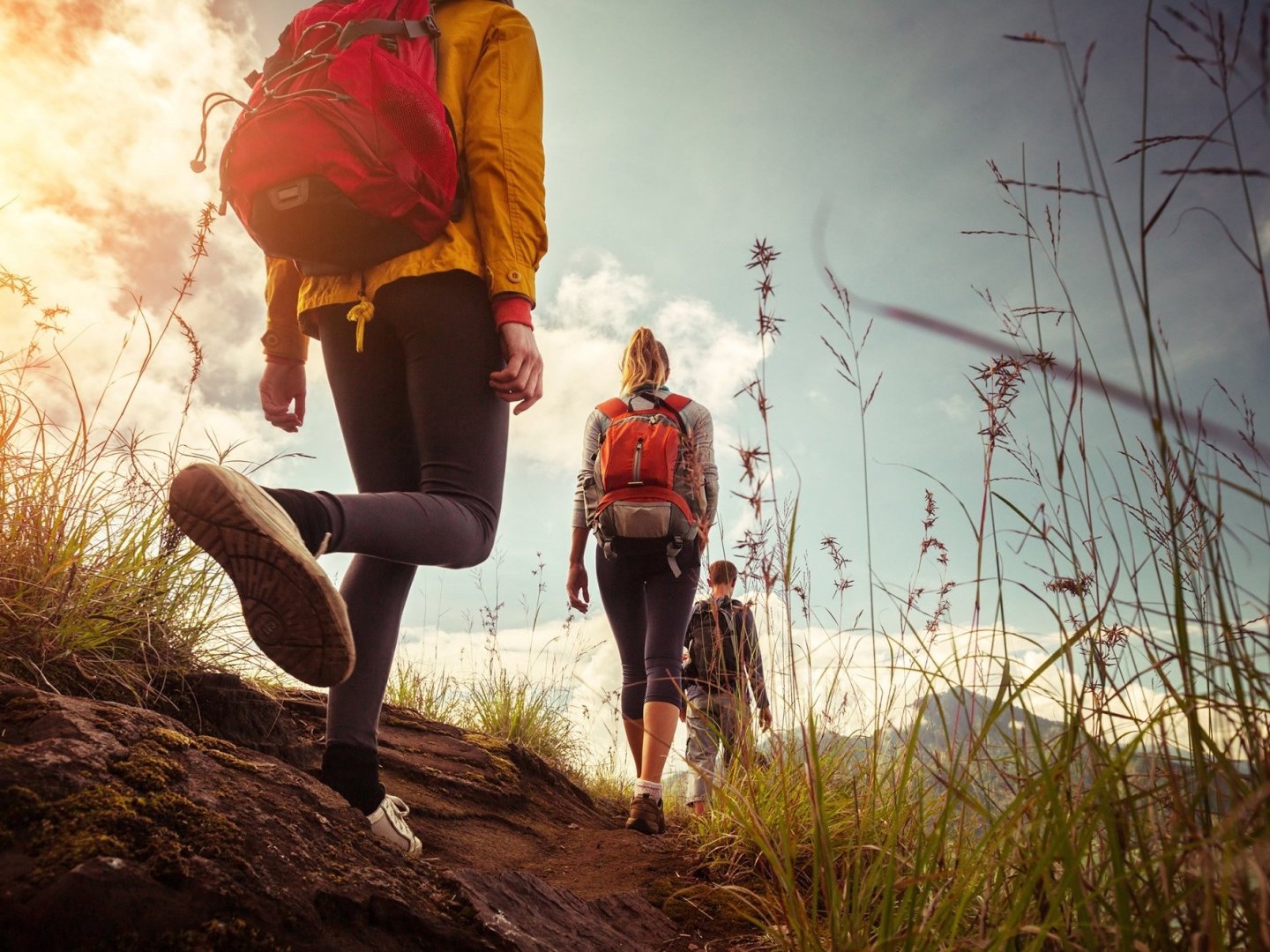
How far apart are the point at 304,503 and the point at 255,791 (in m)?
0.51

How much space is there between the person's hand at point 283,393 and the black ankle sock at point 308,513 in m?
1.03

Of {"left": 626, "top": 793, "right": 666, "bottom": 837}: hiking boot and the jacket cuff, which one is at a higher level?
the jacket cuff

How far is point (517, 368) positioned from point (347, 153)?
608mm

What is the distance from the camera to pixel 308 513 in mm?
1383

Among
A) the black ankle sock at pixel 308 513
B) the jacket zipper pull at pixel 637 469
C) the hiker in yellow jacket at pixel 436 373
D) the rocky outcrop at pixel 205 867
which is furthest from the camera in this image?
the jacket zipper pull at pixel 637 469

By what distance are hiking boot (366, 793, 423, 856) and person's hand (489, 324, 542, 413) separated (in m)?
1.01

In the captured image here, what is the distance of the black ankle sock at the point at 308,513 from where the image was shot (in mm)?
1374

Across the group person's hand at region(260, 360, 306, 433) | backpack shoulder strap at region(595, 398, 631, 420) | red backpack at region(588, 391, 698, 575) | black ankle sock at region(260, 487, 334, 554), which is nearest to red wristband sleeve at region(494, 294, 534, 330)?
black ankle sock at region(260, 487, 334, 554)

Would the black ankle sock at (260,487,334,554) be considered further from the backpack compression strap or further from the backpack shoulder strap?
the backpack shoulder strap

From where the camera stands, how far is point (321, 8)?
2.05 meters

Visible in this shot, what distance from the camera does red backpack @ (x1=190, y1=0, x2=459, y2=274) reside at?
5.67 ft

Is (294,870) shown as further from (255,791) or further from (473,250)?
(473,250)

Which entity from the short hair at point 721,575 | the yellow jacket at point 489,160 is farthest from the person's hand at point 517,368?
the short hair at point 721,575

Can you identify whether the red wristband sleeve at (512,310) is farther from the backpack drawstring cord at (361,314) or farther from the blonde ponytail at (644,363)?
the blonde ponytail at (644,363)
